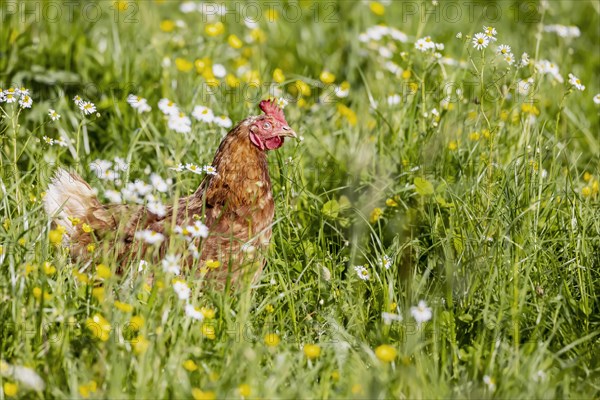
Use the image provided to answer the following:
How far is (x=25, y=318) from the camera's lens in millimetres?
2803

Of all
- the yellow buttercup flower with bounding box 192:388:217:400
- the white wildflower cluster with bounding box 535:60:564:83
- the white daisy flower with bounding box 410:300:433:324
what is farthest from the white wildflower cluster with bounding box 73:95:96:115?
the white wildflower cluster with bounding box 535:60:564:83

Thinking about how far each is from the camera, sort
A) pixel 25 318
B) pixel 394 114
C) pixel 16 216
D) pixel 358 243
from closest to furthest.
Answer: pixel 25 318
pixel 16 216
pixel 358 243
pixel 394 114

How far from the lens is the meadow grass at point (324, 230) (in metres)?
2.77

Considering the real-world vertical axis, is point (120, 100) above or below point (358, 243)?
above

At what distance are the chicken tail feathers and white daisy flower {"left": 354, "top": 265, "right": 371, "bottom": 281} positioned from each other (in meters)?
1.11

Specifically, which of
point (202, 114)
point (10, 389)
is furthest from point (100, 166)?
point (10, 389)

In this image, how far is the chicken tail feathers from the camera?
11.5 feet

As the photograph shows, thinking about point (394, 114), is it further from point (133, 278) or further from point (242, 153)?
point (133, 278)

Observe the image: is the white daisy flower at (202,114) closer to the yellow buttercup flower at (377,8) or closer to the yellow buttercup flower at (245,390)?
the yellow buttercup flower at (245,390)

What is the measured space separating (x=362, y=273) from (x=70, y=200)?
1.26m

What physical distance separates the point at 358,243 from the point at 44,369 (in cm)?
158

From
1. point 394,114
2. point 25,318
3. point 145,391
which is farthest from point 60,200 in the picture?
point 394,114

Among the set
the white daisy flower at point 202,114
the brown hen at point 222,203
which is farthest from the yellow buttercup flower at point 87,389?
the white daisy flower at point 202,114

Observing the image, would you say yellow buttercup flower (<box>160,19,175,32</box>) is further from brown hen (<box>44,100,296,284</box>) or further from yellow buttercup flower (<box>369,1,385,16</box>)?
brown hen (<box>44,100,296,284</box>)
